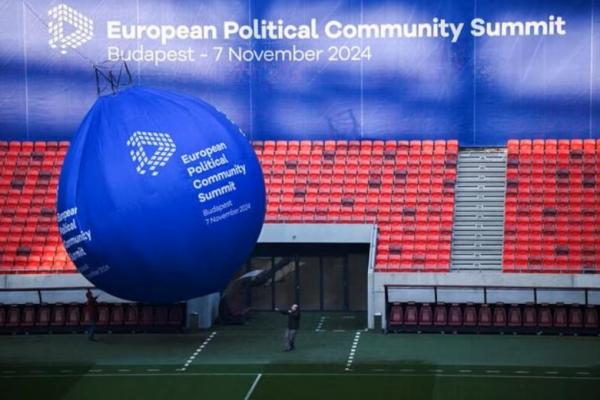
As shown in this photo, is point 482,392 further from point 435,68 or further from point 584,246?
point 435,68

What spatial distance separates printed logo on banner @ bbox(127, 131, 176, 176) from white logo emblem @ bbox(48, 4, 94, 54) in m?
10.9

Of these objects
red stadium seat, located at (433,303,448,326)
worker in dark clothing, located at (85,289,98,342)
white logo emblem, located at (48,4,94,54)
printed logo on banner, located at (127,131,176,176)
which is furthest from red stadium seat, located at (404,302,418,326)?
white logo emblem, located at (48,4,94,54)

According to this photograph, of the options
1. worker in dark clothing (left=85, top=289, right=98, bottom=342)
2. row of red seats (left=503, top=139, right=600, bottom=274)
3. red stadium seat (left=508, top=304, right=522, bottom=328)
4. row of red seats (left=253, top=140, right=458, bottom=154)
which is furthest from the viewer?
row of red seats (left=253, top=140, right=458, bottom=154)

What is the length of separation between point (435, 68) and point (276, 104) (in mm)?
4481

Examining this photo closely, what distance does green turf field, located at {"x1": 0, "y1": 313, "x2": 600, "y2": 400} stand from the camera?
1053 inches

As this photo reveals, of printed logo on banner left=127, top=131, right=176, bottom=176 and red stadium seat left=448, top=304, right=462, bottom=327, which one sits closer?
printed logo on banner left=127, top=131, right=176, bottom=176

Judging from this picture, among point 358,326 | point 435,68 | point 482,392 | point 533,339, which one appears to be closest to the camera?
point 482,392

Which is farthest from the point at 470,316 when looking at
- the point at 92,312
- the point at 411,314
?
the point at 92,312

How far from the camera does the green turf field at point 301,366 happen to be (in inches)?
1053

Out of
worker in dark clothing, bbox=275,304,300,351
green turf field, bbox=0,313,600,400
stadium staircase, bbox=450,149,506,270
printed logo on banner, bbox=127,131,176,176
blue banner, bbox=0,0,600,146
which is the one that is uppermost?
blue banner, bbox=0,0,600,146

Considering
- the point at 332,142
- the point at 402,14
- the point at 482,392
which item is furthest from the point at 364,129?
the point at 482,392

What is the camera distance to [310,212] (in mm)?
35656

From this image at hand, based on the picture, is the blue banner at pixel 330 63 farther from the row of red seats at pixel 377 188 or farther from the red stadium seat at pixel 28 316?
the red stadium seat at pixel 28 316

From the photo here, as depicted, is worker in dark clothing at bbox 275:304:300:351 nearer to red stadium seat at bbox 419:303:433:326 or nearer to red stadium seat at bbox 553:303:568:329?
red stadium seat at bbox 419:303:433:326
